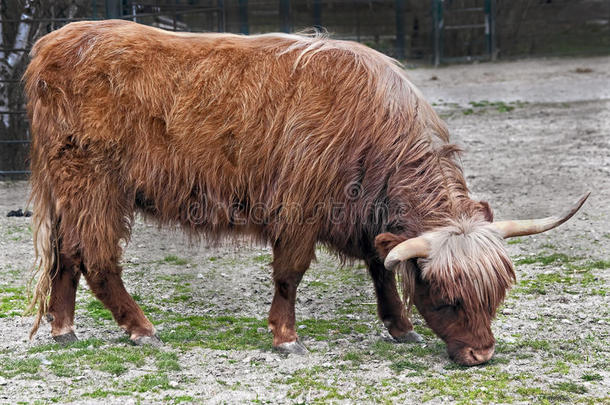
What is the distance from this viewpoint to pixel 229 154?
4891 millimetres

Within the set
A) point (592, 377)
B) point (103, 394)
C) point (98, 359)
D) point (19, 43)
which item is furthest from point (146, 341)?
point (19, 43)

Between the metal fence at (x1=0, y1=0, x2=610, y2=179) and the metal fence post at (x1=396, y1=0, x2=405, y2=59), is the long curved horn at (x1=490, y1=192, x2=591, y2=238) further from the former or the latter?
the metal fence post at (x1=396, y1=0, x2=405, y2=59)

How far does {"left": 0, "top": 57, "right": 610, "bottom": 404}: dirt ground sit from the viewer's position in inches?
168

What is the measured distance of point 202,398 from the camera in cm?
420

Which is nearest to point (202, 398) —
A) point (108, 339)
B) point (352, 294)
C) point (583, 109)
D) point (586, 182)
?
point (108, 339)

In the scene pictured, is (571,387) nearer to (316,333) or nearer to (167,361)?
(316,333)

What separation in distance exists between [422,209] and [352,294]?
5.34ft

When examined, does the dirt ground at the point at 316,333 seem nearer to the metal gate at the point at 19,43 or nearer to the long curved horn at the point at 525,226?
the metal gate at the point at 19,43

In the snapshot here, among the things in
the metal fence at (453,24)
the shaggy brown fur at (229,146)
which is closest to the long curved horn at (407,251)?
the shaggy brown fur at (229,146)

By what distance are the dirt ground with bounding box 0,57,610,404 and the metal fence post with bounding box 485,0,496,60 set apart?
9144mm

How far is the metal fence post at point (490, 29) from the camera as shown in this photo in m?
17.7

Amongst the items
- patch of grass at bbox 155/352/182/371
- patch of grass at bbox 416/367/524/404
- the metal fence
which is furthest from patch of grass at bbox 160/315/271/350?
the metal fence

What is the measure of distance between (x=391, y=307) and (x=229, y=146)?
1.41 m

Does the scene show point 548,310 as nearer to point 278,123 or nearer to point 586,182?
point 278,123
